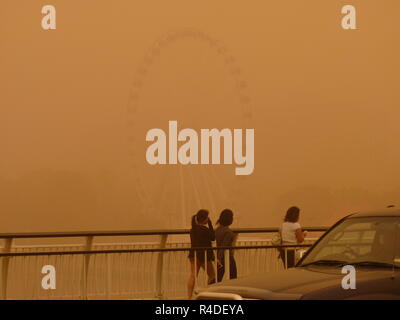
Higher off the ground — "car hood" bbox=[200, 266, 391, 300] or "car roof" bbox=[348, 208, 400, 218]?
"car roof" bbox=[348, 208, 400, 218]

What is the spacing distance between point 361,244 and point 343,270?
58 centimetres

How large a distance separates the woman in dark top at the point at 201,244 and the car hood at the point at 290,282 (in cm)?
442

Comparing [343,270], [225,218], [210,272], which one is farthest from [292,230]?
[343,270]

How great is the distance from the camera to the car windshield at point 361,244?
8594 mm

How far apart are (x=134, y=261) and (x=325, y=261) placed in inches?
192

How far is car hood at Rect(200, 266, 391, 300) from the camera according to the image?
7.95 meters

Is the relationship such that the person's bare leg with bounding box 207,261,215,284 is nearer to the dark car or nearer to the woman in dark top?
the woman in dark top

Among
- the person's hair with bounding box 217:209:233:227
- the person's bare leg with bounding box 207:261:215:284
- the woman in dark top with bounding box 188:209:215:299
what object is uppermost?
the person's hair with bounding box 217:209:233:227

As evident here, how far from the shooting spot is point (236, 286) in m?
8.40

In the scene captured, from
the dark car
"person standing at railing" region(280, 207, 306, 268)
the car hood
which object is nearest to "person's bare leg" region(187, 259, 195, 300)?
"person standing at railing" region(280, 207, 306, 268)

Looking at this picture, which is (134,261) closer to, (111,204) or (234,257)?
(234,257)
